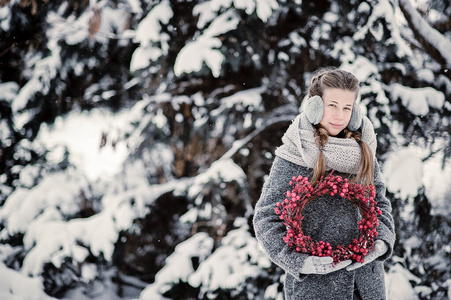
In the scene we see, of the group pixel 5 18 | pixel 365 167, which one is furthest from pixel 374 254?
pixel 5 18

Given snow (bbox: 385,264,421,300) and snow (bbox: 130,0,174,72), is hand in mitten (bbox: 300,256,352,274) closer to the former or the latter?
snow (bbox: 385,264,421,300)

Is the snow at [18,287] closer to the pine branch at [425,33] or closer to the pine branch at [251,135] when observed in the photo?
the pine branch at [251,135]

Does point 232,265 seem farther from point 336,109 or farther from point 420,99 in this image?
point 336,109

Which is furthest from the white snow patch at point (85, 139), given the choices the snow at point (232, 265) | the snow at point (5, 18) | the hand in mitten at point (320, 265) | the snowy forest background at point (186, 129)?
the hand in mitten at point (320, 265)

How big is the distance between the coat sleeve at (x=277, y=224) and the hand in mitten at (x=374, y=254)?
0.59 feet

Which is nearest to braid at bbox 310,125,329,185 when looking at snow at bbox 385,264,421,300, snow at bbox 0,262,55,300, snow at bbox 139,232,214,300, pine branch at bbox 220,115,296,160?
snow at bbox 385,264,421,300

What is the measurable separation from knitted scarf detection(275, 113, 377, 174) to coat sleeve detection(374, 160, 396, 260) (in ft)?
0.60

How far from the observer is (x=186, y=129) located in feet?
13.1

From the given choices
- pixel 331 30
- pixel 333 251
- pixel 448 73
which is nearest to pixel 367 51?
pixel 331 30

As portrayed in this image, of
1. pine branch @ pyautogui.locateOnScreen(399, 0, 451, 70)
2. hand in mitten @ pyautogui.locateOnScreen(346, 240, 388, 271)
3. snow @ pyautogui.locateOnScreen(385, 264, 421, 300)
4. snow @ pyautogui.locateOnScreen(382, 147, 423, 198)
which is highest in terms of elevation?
hand in mitten @ pyautogui.locateOnScreen(346, 240, 388, 271)

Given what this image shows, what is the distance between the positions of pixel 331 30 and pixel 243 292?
2.55 m

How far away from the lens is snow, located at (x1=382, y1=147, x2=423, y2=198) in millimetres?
→ 2781

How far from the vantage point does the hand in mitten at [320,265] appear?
1.33 m

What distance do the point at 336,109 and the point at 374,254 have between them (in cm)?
56
